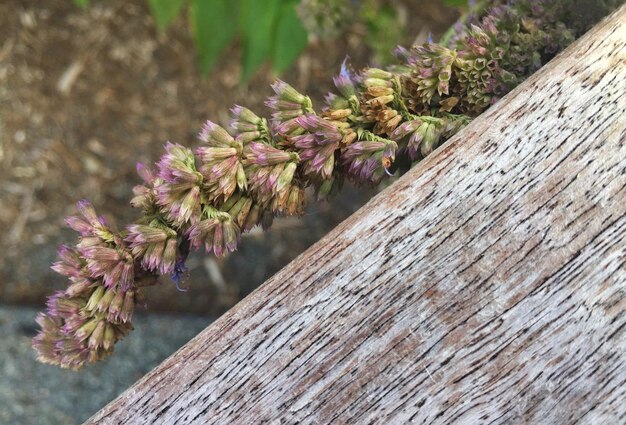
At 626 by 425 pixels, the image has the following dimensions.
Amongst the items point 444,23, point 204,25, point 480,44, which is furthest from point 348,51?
point 480,44

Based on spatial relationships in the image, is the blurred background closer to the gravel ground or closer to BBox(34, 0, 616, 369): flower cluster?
the gravel ground

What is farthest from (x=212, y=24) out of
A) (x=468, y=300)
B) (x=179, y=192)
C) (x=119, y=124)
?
(x=468, y=300)

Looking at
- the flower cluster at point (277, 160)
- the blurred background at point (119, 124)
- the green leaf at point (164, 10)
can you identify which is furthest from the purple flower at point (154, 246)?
the blurred background at point (119, 124)

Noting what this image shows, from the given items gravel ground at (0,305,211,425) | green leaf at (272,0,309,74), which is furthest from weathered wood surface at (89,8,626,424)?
gravel ground at (0,305,211,425)

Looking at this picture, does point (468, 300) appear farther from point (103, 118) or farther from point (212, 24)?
point (103, 118)

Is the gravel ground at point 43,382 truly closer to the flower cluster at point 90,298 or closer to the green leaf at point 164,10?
the green leaf at point 164,10

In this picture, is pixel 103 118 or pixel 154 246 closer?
pixel 154 246

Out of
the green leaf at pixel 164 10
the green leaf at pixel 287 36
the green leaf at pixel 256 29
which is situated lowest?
the green leaf at pixel 287 36
